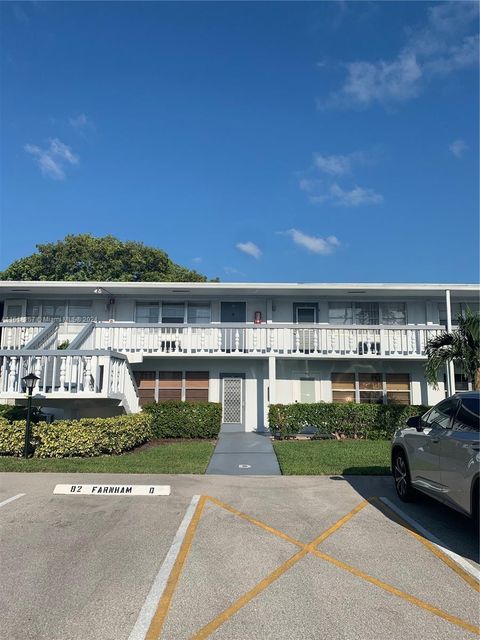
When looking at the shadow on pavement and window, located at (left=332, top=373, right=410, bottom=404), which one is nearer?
the shadow on pavement

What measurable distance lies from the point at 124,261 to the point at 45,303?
19.7 metres

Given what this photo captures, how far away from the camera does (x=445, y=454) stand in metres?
5.59

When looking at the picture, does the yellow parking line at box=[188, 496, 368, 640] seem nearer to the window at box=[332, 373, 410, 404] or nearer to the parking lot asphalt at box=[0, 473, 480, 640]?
the parking lot asphalt at box=[0, 473, 480, 640]

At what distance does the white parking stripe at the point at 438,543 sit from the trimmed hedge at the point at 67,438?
6644 millimetres

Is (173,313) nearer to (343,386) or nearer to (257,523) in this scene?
(343,386)

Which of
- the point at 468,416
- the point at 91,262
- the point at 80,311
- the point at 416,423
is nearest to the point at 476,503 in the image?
the point at 468,416

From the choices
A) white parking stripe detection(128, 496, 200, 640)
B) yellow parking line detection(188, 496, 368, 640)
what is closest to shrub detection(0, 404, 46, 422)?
yellow parking line detection(188, 496, 368, 640)

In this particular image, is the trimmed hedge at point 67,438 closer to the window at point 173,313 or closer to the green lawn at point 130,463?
the green lawn at point 130,463

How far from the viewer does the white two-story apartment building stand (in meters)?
15.5

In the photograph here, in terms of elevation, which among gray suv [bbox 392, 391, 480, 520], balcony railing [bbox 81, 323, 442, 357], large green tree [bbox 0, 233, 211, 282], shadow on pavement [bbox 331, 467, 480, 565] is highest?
large green tree [bbox 0, 233, 211, 282]

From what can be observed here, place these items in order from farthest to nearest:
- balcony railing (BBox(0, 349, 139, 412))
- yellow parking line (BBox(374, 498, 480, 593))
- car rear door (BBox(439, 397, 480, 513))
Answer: balcony railing (BBox(0, 349, 139, 412)), car rear door (BBox(439, 397, 480, 513)), yellow parking line (BBox(374, 498, 480, 593))

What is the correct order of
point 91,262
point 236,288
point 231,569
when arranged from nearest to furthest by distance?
point 231,569 → point 236,288 → point 91,262

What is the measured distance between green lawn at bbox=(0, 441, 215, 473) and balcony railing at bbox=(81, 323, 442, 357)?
4388 millimetres

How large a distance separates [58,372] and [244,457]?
16.3 feet
